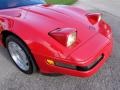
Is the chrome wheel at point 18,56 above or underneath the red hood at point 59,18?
underneath

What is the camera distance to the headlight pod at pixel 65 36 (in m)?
3.25

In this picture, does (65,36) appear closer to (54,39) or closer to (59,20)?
(54,39)

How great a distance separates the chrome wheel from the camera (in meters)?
3.74

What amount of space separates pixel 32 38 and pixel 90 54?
0.84 metres

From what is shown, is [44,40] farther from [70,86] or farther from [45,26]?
[70,86]

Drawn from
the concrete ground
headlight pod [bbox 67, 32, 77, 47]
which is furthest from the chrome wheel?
headlight pod [bbox 67, 32, 77, 47]

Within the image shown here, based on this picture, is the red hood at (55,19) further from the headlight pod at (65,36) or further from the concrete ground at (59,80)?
the concrete ground at (59,80)

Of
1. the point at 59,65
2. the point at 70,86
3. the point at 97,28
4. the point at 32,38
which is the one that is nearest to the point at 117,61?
the point at 97,28

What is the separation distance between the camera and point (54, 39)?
3.32 m

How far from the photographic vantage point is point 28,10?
397cm

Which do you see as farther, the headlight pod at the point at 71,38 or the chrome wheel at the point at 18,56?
the chrome wheel at the point at 18,56

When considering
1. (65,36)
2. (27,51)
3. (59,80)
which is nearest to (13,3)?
(27,51)

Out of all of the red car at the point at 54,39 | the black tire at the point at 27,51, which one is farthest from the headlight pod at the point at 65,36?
the black tire at the point at 27,51

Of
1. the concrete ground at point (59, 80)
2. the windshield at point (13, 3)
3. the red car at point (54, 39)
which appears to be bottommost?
the concrete ground at point (59, 80)
